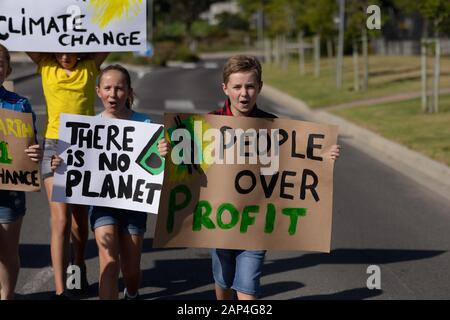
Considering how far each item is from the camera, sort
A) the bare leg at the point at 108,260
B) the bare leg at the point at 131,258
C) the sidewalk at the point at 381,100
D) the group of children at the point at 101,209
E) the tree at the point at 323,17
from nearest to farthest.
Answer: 1. the group of children at the point at 101,209
2. the bare leg at the point at 108,260
3. the bare leg at the point at 131,258
4. the sidewalk at the point at 381,100
5. the tree at the point at 323,17

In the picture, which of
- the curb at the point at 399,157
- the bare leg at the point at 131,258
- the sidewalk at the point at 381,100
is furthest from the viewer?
the sidewalk at the point at 381,100

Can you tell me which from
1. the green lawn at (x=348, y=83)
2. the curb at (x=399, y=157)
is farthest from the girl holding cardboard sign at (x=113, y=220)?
the green lawn at (x=348, y=83)

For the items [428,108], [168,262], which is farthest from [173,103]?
[168,262]

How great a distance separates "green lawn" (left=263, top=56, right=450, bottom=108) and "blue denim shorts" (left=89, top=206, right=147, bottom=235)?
1860 cm

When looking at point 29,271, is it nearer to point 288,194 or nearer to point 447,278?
point 288,194

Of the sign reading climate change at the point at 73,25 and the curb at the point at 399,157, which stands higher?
the sign reading climate change at the point at 73,25

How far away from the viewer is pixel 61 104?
20.6 ft

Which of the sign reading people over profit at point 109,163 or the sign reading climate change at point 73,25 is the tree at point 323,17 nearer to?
the sign reading climate change at point 73,25

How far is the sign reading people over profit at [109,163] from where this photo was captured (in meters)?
5.55

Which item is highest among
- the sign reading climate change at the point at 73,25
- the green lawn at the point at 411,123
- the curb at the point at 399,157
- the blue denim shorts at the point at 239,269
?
the sign reading climate change at the point at 73,25

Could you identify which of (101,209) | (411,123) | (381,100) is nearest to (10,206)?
(101,209)

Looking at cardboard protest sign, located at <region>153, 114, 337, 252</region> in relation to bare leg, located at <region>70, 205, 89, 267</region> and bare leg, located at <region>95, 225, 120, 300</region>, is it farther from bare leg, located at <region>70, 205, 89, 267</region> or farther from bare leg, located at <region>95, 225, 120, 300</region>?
bare leg, located at <region>70, 205, 89, 267</region>

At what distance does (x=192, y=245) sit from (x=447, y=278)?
2.73m

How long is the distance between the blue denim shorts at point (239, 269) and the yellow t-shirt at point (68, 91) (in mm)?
1556
